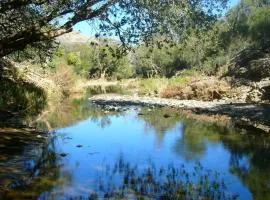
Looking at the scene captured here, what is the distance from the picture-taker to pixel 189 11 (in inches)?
584

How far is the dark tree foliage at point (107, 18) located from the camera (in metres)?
13.6

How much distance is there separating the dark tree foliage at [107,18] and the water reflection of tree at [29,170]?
2.90 metres

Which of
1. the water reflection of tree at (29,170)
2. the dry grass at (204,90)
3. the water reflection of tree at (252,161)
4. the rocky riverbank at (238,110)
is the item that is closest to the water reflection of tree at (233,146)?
the water reflection of tree at (252,161)

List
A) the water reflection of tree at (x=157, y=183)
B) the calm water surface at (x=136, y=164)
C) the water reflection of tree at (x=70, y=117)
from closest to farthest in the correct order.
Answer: the water reflection of tree at (x=157, y=183) < the calm water surface at (x=136, y=164) < the water reflection of tree at (x=70, y=117)

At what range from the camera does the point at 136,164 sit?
484 inches

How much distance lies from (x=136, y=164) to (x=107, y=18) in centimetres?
554

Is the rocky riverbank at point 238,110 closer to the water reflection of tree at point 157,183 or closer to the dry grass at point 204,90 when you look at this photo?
the dry grass at point 204,90

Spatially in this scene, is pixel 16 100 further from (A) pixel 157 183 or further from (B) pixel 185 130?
(A) pixel 157 183

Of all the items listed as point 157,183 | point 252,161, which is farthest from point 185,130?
point 157,183

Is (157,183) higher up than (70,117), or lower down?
lower down

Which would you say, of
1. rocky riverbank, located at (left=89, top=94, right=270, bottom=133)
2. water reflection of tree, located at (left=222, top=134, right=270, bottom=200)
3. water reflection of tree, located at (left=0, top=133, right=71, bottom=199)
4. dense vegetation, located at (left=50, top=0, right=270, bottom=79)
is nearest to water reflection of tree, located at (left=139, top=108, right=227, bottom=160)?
water reflection of tree, located at (left=222, top=134, right=270, bottom=200)

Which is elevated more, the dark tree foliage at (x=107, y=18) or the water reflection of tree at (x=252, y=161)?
the dark tree foliage at (x=107, y=18)

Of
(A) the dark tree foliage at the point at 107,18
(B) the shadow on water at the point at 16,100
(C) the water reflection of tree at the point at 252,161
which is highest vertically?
(A) the dark tree foliage at the point at 107,18

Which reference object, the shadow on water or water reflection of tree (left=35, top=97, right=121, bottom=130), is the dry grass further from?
the shadow on water
